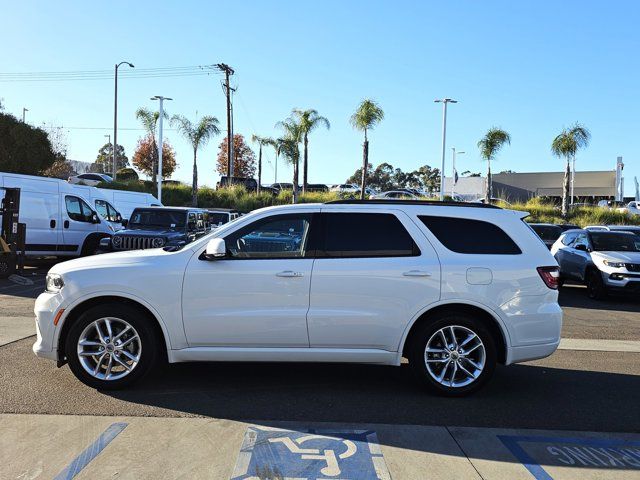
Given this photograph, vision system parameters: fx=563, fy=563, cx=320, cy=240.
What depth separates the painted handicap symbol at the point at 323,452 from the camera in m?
3.81

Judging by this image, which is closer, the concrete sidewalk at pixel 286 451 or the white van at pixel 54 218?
the concrete sidewalk at pixel 286 451

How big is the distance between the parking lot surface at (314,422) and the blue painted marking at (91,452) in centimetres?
1

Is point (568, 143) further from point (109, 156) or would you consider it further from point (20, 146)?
point (109, 156)

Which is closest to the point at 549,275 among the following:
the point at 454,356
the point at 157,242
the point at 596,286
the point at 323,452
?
the point at 454,356

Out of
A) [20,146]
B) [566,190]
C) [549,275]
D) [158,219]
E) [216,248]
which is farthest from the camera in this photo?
[566,190]

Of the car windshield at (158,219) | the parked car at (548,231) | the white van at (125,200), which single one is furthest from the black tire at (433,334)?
the white van at (125,200)

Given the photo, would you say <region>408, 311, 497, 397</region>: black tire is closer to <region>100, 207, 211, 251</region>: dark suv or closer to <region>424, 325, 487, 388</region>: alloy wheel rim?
<region>424, 325, 487, 388</region>: alloy wheel rim

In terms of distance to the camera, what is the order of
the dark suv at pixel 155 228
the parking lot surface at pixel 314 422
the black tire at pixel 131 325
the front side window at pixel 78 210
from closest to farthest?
the parking lot surface at pixel 314 422, the black tire at pixel 131 325, the dark suv at pixel 155 228, the front side window at pixel 78 210

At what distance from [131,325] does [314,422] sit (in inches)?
77.0

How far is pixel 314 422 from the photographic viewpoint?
468cm

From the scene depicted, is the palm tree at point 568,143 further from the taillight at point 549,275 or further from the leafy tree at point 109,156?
the leafy tree at point 109,156

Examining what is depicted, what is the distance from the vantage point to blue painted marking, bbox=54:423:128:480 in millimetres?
3725

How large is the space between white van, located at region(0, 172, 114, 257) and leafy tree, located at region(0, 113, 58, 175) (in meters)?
19.5

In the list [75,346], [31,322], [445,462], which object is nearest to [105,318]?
[75,346]
